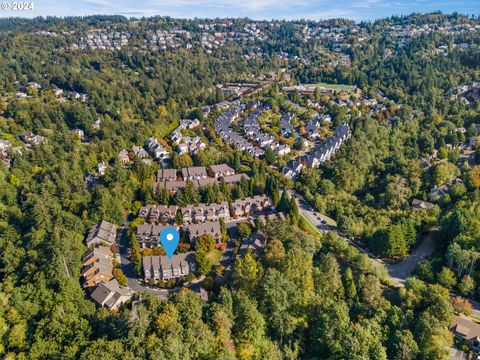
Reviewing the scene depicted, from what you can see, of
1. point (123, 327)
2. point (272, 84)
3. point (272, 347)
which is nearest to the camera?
point (123, 327)

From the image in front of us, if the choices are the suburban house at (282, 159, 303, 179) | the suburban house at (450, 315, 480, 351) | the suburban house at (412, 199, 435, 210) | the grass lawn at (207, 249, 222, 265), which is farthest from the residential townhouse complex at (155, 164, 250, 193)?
the suburban house at (450, 315, 480, 351)

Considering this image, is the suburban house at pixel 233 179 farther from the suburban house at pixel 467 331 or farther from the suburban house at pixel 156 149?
the suburban house at pixel 467 331

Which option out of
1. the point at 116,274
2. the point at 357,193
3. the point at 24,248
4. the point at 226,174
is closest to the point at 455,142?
the point at 357,193

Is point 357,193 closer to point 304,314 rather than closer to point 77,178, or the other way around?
point 304,314

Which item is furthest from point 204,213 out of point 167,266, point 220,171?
point 220,171

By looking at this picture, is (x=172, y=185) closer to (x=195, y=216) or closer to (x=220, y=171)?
(x=220, y=171)
